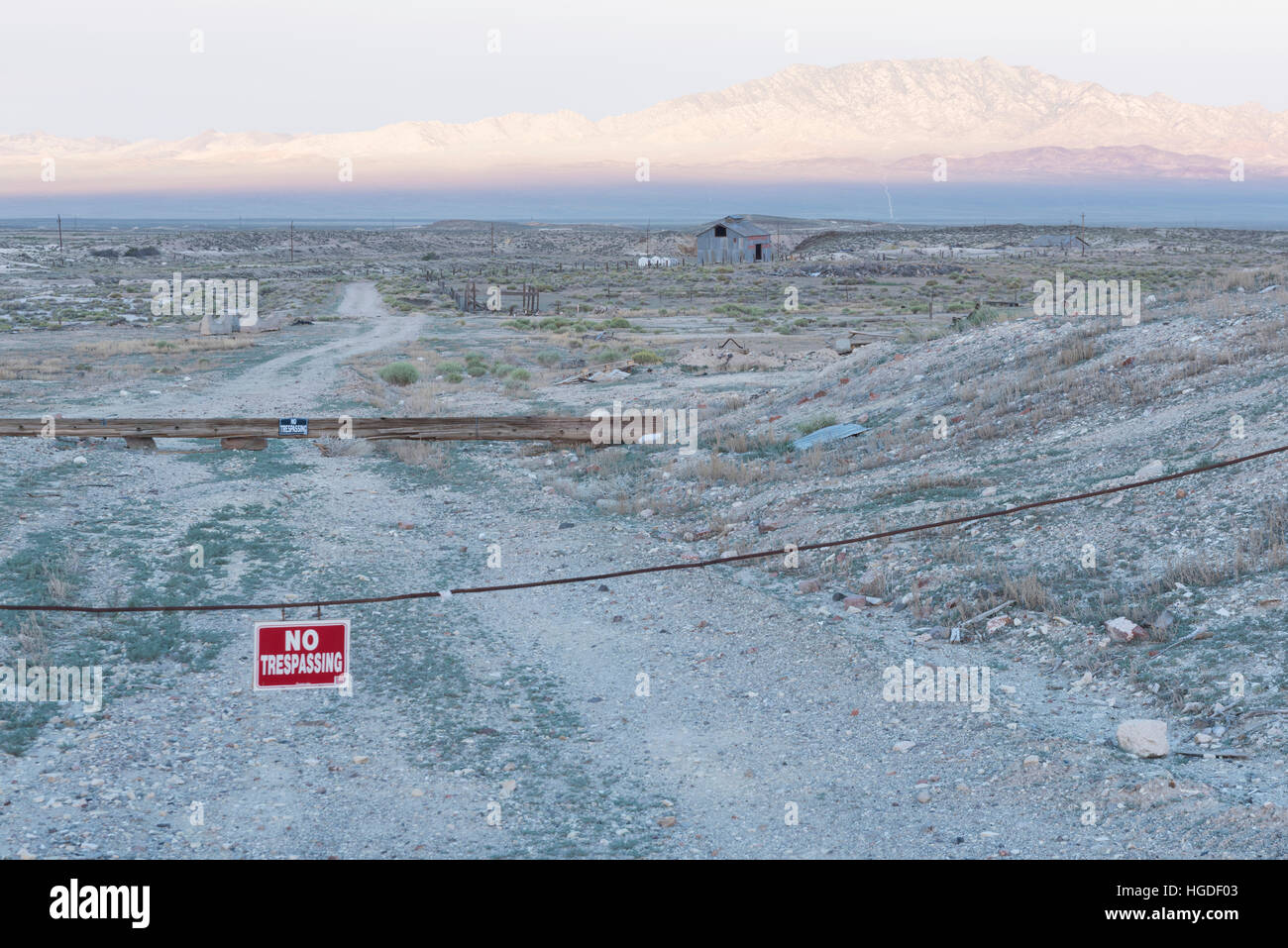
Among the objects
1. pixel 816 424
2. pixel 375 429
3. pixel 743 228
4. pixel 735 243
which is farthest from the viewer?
pixel 743 228

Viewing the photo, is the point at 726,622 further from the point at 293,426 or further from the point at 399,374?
the point at 399,374

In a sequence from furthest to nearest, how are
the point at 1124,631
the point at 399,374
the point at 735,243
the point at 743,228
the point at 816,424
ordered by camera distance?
1. the point at 743,228
2. the point at 735,243
3. the point at 399,374
4. the point at 816,424
5. the point at 1124,631

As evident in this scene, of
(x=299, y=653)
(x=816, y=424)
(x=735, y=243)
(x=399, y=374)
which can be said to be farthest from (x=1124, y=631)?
(x=735, y=243)

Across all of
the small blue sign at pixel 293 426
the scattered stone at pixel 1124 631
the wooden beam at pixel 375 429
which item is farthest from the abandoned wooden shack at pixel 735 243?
the scattered stone at pixel 1124 631

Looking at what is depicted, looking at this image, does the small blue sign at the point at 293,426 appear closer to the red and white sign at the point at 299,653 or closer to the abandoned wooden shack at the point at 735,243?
the red and white sign at the point at 299,653

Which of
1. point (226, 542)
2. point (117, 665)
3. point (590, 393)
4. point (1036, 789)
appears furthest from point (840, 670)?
point (590, 393)
